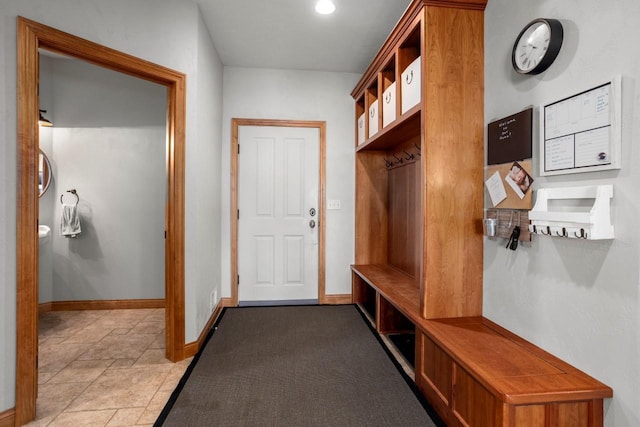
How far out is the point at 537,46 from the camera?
4.85ft

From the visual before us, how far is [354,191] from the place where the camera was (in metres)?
3.65

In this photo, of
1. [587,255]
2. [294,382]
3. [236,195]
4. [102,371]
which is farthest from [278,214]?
[587,255]

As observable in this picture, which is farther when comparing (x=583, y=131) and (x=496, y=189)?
(x=496, y=189)

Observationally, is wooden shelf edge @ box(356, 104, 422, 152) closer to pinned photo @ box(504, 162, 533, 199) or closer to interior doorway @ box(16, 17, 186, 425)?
pinned photo @ box(504, 162, 533, 199)

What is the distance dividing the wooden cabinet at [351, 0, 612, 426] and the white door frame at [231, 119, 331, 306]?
0.91 m

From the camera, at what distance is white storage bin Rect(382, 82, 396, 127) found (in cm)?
244

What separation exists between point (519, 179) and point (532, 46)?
622mm

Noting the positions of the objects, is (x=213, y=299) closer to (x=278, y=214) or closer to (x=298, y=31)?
(x=278, y=214)

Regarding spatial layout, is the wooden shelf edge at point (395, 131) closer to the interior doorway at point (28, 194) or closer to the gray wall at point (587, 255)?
the gray wall at point (587, 255)

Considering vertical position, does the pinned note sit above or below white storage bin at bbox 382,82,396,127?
below

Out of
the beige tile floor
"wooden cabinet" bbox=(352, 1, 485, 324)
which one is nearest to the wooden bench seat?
"wooden cabinet" bbox=(352, 1, 485, 324)

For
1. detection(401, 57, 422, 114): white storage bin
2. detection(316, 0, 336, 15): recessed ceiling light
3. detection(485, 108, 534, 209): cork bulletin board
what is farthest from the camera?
detection(316, 0, 336, 15): recessed ceiling light

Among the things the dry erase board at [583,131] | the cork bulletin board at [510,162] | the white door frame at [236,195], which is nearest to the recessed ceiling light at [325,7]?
the white door frame at [236,195]

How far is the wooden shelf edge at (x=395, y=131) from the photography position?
2.12 m
